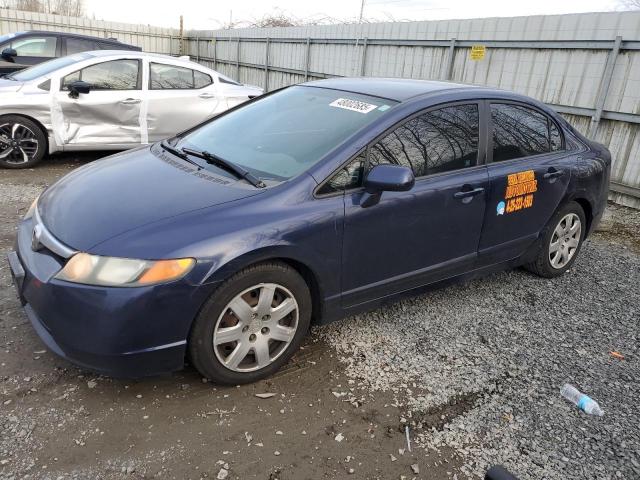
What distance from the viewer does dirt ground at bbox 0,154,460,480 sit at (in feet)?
7.15

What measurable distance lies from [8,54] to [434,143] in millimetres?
9126

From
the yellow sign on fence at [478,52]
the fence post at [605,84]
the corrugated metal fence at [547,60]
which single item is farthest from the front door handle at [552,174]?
the yellow sign on fence at [478,52]

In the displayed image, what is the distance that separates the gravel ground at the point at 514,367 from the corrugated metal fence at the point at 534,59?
3151mm

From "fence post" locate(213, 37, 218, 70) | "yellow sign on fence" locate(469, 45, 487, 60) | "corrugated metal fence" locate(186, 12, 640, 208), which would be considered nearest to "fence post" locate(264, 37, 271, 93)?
"corrugated metal fence" locate(186, 12, 640, 208)

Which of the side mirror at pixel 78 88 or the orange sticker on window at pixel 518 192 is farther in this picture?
the side mirror at pixel 78 88

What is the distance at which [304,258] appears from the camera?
104 inches

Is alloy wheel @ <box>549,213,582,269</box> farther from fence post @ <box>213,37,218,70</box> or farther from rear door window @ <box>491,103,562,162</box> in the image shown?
fence post @ <box>213,37,218,70</box>

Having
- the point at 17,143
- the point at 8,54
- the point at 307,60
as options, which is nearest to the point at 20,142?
the point at 17,143

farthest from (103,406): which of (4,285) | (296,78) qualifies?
(296,78)

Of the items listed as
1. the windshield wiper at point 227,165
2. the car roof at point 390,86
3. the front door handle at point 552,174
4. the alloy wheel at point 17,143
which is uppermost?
the car roof at point 390,86

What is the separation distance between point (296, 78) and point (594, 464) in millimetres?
11879

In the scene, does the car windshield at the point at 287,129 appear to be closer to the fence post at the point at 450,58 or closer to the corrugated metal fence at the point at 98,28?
the fence post at the point at 450,58

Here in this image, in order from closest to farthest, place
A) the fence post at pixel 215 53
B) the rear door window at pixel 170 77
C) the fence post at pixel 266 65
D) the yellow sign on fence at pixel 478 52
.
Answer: the rear door window at pixel 170 77 < the yellow sign on fence at pixel 478 52 < the fence post at pixel 266 65 < the fence post at pixel 215 53

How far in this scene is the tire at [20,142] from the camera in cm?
620
